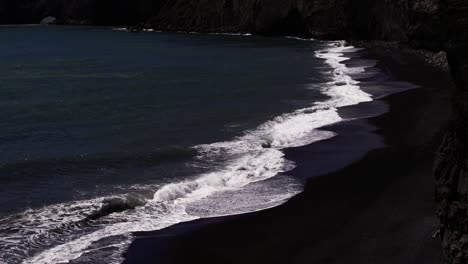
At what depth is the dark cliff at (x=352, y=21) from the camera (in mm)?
9109

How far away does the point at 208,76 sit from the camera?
50.2 metres

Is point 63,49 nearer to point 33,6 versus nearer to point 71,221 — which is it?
point 71,221

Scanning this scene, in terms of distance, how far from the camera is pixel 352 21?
89125 millimetres

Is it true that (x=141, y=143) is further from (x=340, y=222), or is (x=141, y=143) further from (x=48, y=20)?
(x=48, y=20)

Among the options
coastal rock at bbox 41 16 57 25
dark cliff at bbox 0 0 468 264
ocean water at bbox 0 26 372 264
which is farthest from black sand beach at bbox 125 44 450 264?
coastal rock at bbox 41 16 57 25

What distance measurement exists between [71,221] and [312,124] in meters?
15.7

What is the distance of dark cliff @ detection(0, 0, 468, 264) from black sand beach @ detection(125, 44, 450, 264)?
168 inches

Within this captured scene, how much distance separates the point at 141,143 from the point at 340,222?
486 inches

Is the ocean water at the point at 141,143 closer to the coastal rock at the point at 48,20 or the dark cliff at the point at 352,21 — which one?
the dark cliff at the point at 352,21

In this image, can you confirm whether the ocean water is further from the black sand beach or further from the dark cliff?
the dark cliff

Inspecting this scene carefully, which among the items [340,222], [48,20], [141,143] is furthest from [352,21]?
[48,20]

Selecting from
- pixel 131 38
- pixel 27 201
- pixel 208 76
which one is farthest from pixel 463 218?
pixel 131 38

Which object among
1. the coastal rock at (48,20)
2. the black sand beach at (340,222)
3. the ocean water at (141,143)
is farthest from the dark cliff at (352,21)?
the ocean water at (141,143)

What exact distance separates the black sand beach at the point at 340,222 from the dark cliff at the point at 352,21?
4.27 m
